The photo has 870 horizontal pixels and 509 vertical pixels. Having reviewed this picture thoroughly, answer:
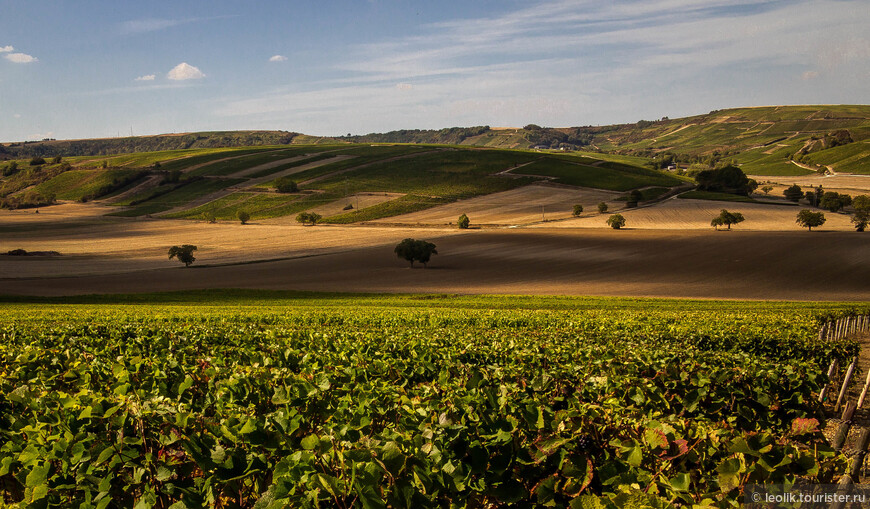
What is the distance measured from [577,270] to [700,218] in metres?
53.9

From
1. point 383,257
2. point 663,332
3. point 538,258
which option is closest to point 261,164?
point 383,257

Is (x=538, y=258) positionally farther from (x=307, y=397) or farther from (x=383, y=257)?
(x=307, y=397)

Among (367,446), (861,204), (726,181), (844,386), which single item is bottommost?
(844,386)

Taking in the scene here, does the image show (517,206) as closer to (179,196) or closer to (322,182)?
(322,182)

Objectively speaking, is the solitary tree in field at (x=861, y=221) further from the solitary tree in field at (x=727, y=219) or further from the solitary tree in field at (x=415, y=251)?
the solitary tree in field at (x=415, y=251)

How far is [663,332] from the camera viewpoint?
18.8 metres

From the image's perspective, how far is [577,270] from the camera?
236 ft

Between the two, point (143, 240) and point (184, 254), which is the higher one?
point (143, 240)

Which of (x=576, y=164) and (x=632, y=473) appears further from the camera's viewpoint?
(x=576, y=164)

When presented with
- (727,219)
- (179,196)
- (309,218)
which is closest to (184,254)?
(309,218)

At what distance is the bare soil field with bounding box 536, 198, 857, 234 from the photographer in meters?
105

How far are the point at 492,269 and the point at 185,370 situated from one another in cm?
6584

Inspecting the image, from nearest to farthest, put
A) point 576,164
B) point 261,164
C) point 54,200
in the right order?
point 54,200, point 576,164, point 261,164

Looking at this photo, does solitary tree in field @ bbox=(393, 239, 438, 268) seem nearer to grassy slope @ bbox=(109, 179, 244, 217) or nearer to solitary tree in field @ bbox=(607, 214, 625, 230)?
solitary tree in field @ bbox=(607, 214, 625, 230)
